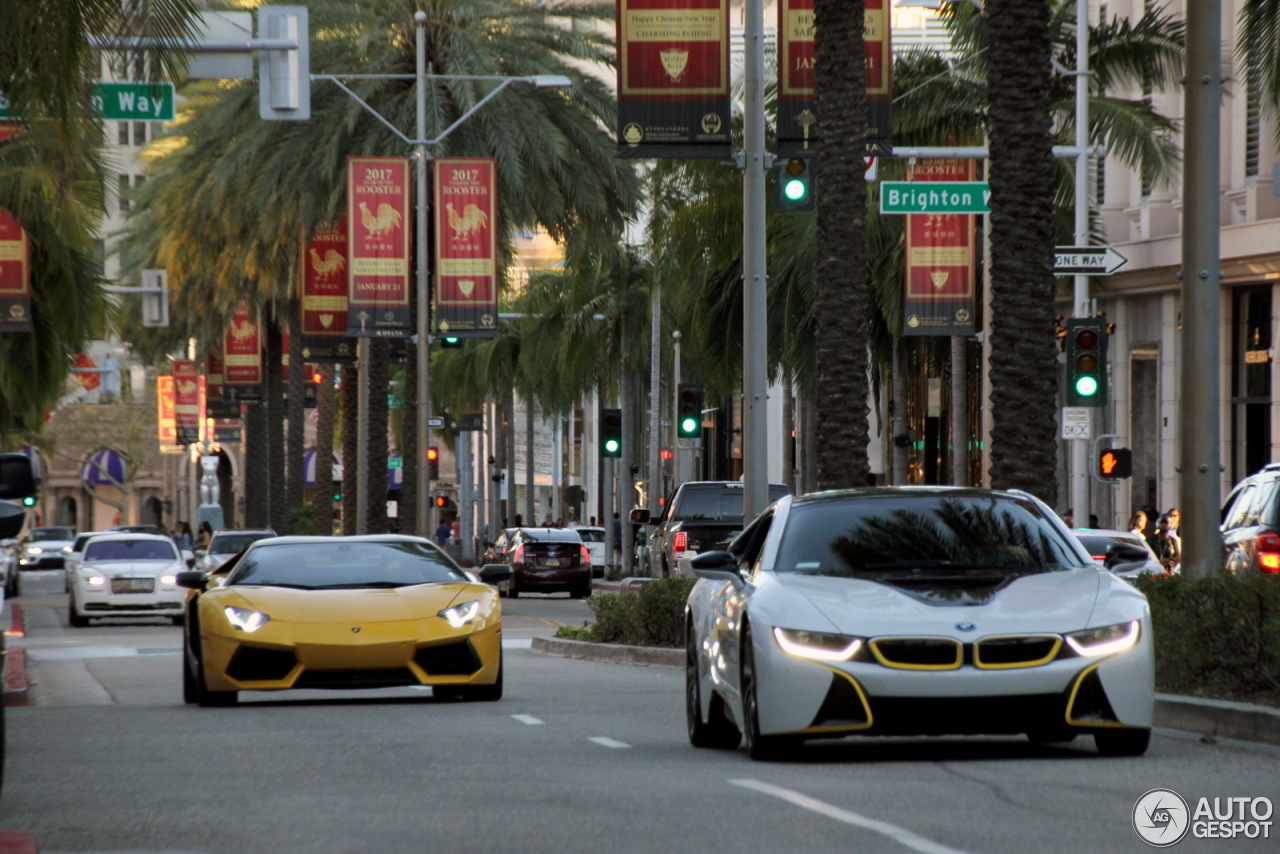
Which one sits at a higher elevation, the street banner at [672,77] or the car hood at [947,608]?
the street banner at [672,77]

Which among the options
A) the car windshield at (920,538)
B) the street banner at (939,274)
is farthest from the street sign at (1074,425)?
the car windshield at (920,538)

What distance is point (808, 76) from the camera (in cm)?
2634

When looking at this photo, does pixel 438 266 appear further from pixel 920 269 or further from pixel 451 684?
pixel 451 684

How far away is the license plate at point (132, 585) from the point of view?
117ft

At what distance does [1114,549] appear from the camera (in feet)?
43.6

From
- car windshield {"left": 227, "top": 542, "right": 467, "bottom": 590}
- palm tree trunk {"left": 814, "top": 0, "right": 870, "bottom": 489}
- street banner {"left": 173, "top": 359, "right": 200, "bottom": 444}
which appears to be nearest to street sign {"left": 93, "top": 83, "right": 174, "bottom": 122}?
car windshield {"left": 227, "top": 542, "right": 467, "bottom": 590}

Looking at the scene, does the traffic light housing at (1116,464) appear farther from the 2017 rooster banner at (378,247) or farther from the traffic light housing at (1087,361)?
the 2017 rooster banner at (378,247)

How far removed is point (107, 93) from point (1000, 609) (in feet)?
46.5

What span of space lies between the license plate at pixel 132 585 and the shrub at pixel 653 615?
13341 mm

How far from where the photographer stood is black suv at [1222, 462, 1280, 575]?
18547mm

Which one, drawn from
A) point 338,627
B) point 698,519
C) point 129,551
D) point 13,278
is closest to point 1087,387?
point 698,519

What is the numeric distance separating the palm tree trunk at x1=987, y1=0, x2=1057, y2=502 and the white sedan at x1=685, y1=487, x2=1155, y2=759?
25.2 feet

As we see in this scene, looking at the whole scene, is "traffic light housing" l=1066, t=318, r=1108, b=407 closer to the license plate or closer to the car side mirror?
the car side mirror

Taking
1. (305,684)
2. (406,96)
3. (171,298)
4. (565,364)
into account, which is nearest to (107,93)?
(305,684)
